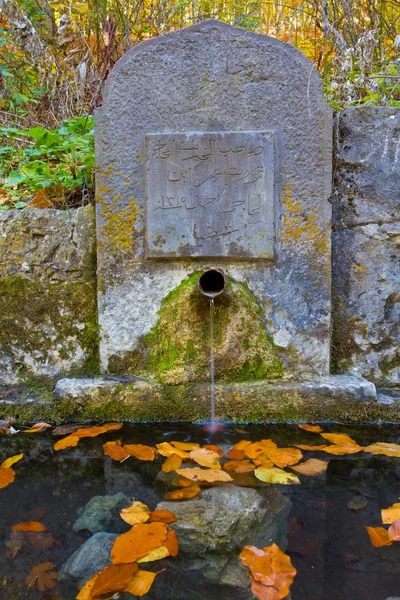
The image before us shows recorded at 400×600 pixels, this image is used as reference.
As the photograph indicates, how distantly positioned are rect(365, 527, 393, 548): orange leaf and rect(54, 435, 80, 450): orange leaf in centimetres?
115

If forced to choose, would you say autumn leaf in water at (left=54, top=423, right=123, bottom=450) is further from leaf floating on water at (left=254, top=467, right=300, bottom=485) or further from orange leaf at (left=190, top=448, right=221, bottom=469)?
leaf floating on water at (left=254, top=467, right=300, bottom=485)

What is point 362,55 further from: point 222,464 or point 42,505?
point 42,505

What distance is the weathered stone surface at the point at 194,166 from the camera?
7.17 feet

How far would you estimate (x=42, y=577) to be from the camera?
48.6 inches

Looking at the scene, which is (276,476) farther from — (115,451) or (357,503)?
(115,451)

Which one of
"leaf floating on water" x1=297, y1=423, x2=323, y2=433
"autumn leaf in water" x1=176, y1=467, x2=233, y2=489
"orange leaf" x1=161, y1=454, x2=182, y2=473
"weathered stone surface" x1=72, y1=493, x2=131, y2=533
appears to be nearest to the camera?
"weathered stone surface" x1=72, y1=493, x2=131, y2=533

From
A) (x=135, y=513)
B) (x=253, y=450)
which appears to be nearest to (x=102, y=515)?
(x=135, y=513)

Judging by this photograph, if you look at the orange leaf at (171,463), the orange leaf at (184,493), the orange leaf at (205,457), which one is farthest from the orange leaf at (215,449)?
the orange leaf at (184,493)

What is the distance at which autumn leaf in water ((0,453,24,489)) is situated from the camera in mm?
1696

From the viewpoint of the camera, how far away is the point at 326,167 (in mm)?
2209

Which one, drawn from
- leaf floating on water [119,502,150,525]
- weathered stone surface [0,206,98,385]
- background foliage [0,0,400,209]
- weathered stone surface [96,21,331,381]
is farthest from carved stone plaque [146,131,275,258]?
leaf floating on water [119,502,150,525]

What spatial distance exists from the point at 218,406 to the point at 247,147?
1.17 metres

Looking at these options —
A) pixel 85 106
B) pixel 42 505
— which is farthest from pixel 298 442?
pixel 85 106

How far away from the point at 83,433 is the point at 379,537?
1211 mm
